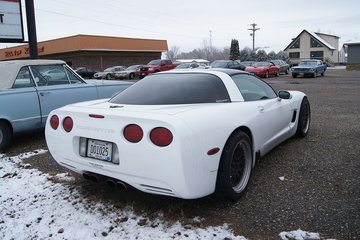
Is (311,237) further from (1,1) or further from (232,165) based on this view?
(1,1)

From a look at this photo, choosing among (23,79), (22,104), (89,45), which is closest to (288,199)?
(22,104)

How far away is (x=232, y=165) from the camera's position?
10.4 ft

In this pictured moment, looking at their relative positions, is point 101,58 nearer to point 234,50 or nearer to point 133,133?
point 234,50

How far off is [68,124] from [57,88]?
115 inches

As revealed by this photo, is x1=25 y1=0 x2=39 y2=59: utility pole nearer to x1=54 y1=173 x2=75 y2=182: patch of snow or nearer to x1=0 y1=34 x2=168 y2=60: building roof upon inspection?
x1=54 y1=173 x2=75 y2=182: patch of snow

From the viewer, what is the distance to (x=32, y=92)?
5.46 metres

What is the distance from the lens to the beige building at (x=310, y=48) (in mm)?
60562

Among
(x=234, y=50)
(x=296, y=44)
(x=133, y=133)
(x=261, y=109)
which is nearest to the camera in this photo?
(x=133, y=133)

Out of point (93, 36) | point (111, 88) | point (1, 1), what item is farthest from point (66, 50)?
point (111, 88)

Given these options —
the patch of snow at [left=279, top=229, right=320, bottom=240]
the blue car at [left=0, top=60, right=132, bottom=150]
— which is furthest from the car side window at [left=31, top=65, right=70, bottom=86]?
the patch of snow at [left=279, top=229, right=320, bottom=240]

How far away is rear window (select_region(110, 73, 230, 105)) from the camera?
3.32 metres

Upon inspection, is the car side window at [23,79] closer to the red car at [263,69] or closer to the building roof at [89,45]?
the red car at [263,69]

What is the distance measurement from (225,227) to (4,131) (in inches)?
160

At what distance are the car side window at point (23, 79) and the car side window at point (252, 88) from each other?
3.72m
